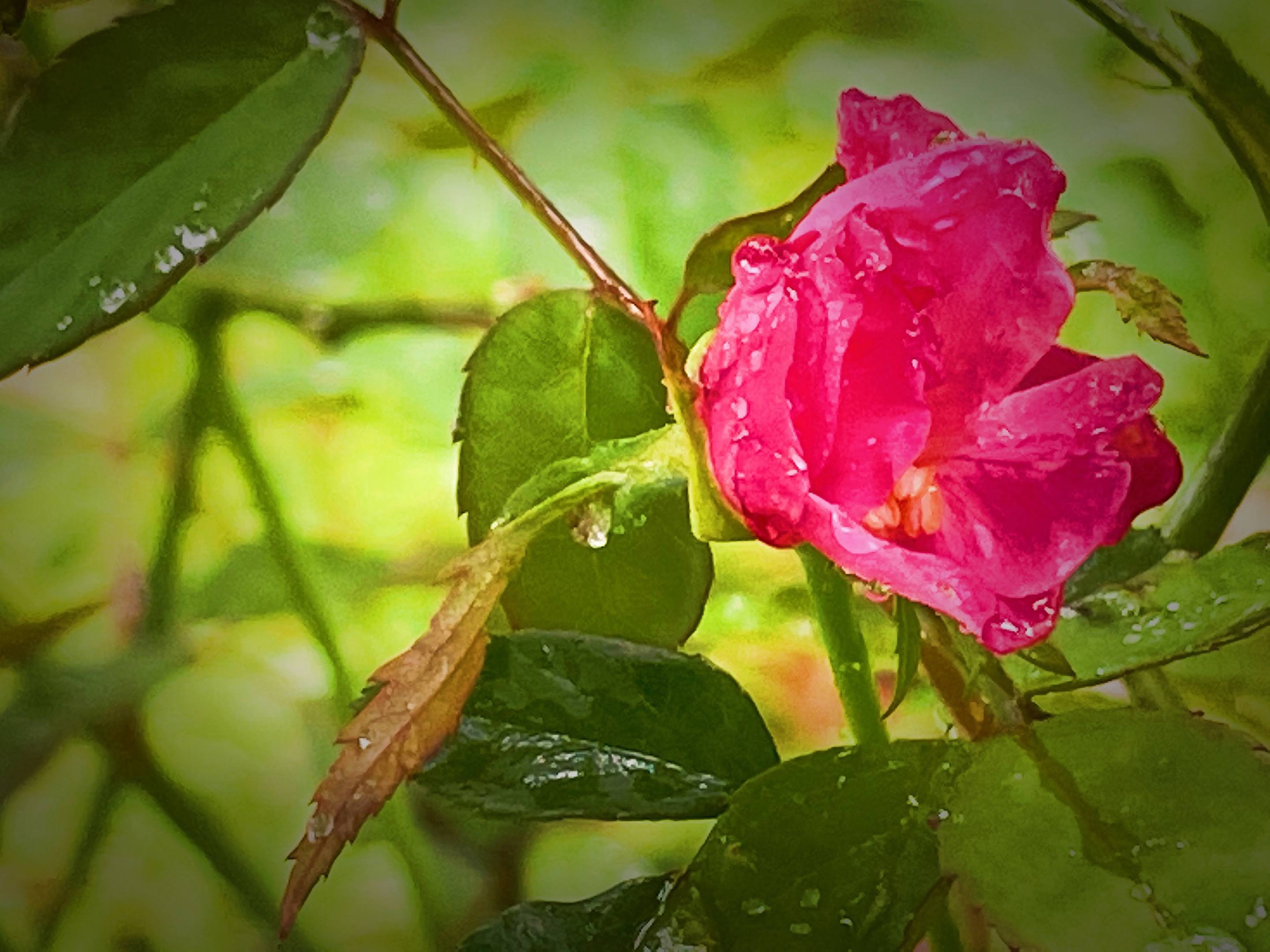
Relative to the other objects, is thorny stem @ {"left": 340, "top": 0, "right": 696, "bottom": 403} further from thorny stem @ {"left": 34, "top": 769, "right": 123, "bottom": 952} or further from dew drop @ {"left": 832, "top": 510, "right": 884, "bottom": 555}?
thorny stem @ {"left": 34, "top": 769, "right": 123, "bottom": 952}

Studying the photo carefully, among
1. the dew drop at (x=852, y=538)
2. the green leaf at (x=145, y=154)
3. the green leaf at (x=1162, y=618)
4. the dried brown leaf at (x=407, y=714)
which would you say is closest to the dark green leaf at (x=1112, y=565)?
the green leaf at (x=1162, y=618)

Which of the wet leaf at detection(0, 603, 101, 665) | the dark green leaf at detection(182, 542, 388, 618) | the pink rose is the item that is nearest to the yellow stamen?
the pink rose

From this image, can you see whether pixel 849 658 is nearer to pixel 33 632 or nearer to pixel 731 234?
pixel 731 234

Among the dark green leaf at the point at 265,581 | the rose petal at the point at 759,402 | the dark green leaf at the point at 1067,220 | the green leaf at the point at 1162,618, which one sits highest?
the dark green leaf at the point at 1067,220

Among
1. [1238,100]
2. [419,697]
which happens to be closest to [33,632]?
[419,697]

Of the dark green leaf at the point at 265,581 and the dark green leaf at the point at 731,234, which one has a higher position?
the dark green leaf at the point at 731,234

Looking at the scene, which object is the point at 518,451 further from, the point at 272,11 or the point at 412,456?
the point at 272,11

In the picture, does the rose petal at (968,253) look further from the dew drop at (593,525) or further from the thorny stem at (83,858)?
the thorny stem at (83,858)
